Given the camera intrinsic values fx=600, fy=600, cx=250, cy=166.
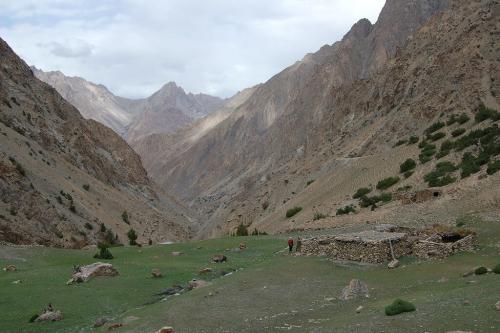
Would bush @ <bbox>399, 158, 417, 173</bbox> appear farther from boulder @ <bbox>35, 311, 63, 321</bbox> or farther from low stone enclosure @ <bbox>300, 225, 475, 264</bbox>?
boulder @ <bbox>35, 311, 63, 321</bbox>

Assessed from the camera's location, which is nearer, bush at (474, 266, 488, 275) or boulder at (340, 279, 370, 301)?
boulder at (340, 279, 370, 301)

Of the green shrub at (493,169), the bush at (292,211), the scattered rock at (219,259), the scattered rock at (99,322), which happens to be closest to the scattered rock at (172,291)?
the scattered rock at (99,322)

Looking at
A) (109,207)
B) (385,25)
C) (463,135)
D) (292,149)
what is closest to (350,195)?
(463,135)

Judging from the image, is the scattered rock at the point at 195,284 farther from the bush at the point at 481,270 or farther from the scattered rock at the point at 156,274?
the bush at the point at 481,270

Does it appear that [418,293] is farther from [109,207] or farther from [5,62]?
[5,62]

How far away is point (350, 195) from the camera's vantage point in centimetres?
5550

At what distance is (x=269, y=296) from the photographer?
2111cm

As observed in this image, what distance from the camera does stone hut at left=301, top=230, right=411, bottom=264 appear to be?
83.2 ft

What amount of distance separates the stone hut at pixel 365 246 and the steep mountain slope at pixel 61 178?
2515 cm

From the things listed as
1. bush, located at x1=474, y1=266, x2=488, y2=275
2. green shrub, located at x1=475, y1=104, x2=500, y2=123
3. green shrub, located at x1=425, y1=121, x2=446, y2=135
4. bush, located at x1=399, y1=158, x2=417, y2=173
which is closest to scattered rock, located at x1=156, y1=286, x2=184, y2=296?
bush, located at x1=474, y1=266, x2=488, y2=275

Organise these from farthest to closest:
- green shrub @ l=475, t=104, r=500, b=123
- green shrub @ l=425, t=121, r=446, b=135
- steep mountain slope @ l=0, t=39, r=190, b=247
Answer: green shrub @ l=425, t=121, r=446, b=135
green shrub @ l=475, t=104, r=500, b=123
steep mountain slope @ l=0, t=39, r=190, b=247

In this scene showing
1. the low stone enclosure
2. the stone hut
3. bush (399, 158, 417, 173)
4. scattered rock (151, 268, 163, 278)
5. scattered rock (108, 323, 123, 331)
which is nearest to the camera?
scattered rock (108, 323, 123, 331)

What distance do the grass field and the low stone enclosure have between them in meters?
0.56

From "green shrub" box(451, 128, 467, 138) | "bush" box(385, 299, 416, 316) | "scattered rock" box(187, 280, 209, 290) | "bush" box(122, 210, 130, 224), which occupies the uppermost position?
"green shrub" box(451, 128, 467, 138)
